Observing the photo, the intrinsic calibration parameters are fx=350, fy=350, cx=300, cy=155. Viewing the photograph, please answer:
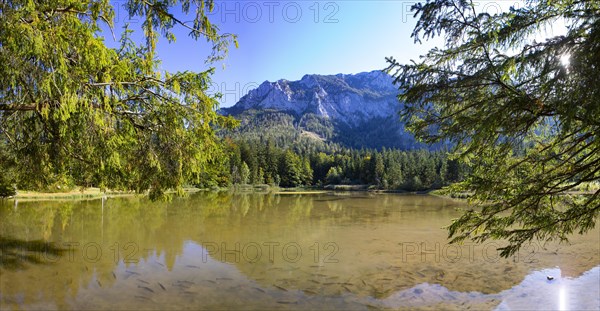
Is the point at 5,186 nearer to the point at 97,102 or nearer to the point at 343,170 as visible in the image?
the point at 97,102

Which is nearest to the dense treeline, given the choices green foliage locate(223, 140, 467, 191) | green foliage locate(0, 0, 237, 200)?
green foliage locate(223, 140, 467, 191)

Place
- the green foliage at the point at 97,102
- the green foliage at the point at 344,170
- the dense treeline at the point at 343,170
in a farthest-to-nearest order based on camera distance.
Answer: the green foliage at the point at 344,170 < the dense treeline at the point at 343,170 < the green foliage at the point at 97,102

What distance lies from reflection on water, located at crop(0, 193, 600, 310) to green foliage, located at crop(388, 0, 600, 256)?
3.96m

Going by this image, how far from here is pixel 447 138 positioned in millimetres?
4992

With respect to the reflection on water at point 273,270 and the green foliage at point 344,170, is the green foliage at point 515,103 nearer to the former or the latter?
the reflection on water at point 273,270

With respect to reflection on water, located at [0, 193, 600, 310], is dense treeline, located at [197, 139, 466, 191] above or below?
above

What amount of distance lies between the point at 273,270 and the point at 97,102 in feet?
22.9

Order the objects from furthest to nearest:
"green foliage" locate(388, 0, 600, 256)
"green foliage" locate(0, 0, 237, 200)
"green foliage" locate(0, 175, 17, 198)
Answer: "green foliage" locate(0, 175, 17, 198) < "green foliage" locate(0, 0, 237, 200) < "green foliage" locate(388, 0, 600, 256)

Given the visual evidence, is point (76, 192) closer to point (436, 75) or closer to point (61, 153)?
point (61, 153)

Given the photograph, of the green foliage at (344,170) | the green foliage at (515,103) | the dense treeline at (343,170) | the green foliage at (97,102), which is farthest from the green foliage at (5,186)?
the green foliage at (344,170)

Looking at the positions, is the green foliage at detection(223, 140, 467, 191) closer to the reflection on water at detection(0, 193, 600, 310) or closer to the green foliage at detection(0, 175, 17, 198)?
the green foliage at detection(0, 175, 17, 198)

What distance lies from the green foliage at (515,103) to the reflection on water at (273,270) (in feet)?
13.0

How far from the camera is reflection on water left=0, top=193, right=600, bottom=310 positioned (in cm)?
787

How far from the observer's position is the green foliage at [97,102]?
167 inches
